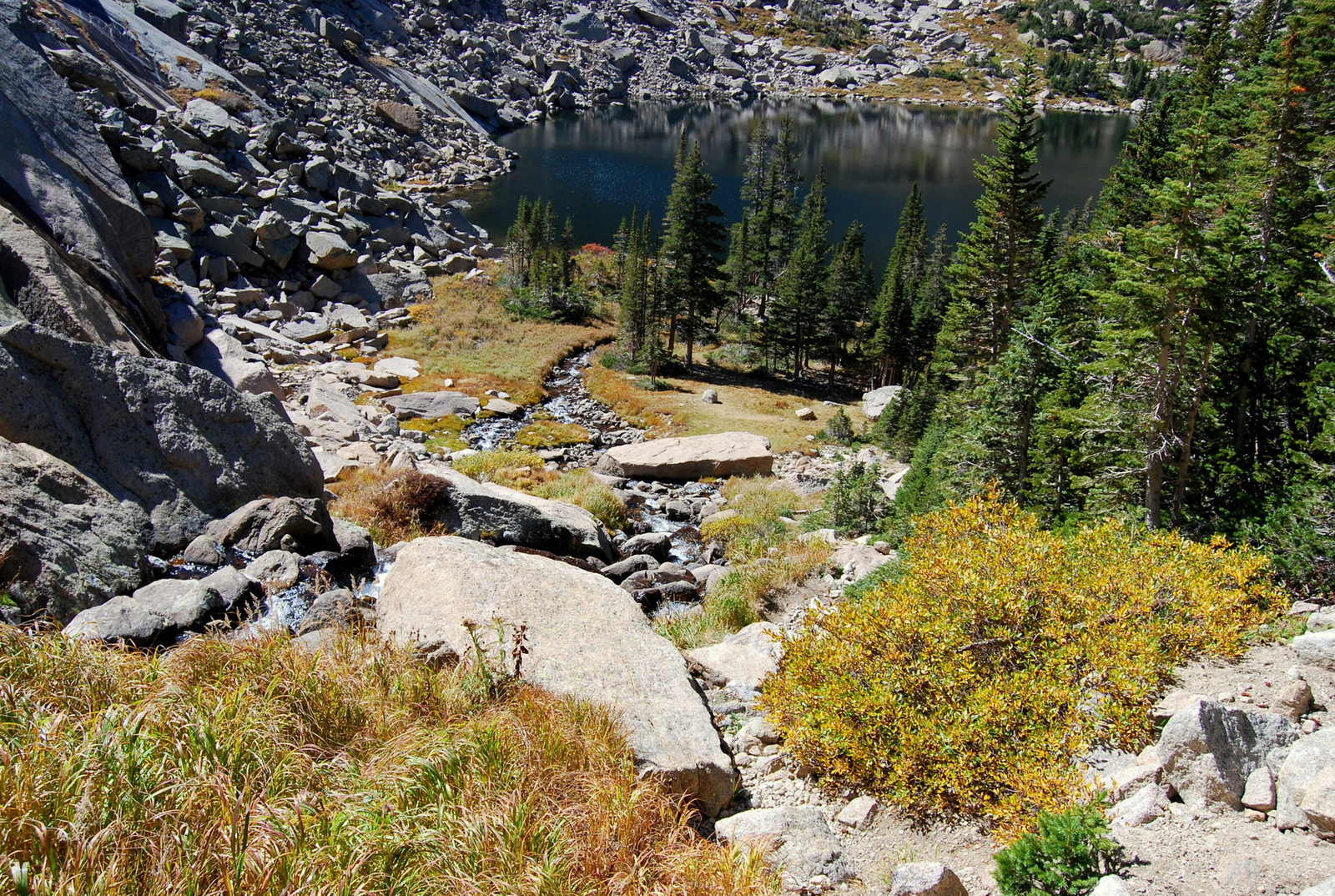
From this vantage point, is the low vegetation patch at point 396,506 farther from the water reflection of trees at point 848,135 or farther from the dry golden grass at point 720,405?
the water reflection of trees at point 848,135

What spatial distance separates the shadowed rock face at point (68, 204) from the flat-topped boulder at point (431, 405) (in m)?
12.9

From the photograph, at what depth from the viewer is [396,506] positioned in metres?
19.0


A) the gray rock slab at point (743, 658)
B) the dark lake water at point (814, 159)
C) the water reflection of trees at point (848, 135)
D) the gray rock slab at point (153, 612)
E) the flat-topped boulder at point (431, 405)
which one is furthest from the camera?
the water reflection of trees at point (848, 135)

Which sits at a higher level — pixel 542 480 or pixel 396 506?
pixel 396 506

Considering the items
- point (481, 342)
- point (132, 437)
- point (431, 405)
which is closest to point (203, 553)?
point (132, 437)

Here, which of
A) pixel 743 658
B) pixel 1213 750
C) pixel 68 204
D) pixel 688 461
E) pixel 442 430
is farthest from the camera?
pixel 442 430

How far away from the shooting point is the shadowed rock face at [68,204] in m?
17.9

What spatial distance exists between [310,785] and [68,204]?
83.1ft

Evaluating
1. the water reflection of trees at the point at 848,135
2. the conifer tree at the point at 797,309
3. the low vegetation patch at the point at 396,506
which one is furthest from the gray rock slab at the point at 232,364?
the water reflection of trees at the point at 848,135

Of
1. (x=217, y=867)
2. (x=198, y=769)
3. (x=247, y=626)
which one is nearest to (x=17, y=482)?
(x=247, y=626)

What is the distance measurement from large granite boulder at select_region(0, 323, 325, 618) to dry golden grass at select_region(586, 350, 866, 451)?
25718 millimetres

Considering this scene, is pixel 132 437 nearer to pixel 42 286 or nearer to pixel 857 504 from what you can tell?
pixel 42 286

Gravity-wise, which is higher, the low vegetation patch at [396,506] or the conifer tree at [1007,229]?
the conifer tree at [1007,229]

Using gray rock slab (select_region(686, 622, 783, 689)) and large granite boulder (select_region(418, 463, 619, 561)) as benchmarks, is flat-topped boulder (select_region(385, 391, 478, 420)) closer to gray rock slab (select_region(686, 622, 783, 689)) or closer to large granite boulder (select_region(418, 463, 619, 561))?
large granite boulder (select_region(418, 463, 619, 561))
